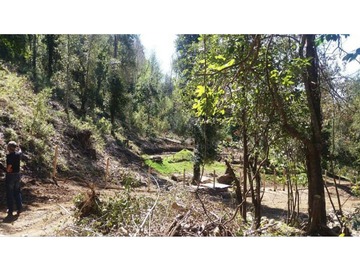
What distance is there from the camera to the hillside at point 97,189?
2971mm

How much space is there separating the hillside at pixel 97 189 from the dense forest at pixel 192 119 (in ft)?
0.06

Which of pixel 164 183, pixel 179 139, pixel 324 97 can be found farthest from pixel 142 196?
pixel 324 97

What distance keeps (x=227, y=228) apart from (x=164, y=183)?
1.64 metres

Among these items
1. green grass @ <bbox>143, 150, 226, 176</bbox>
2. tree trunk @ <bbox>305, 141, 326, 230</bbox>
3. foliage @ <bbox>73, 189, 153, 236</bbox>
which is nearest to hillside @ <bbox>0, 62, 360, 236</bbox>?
foliage @ <bbox>73, 189, 153, 236</bbox>

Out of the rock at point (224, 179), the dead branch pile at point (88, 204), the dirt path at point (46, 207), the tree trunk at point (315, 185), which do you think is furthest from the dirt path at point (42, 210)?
the rock at point (224, 179)

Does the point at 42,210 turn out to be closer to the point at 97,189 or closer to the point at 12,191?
the point at 12,191

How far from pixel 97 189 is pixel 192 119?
1.56 metres

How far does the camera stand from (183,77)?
384 centimetres

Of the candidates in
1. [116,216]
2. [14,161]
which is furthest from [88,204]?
[14,161]

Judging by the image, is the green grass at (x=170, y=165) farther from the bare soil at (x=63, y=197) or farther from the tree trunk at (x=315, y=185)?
the tree trunk at (x=315, y=185)

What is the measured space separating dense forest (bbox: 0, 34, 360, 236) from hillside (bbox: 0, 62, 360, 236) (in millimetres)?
19

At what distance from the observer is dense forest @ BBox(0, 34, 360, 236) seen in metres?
2.72
